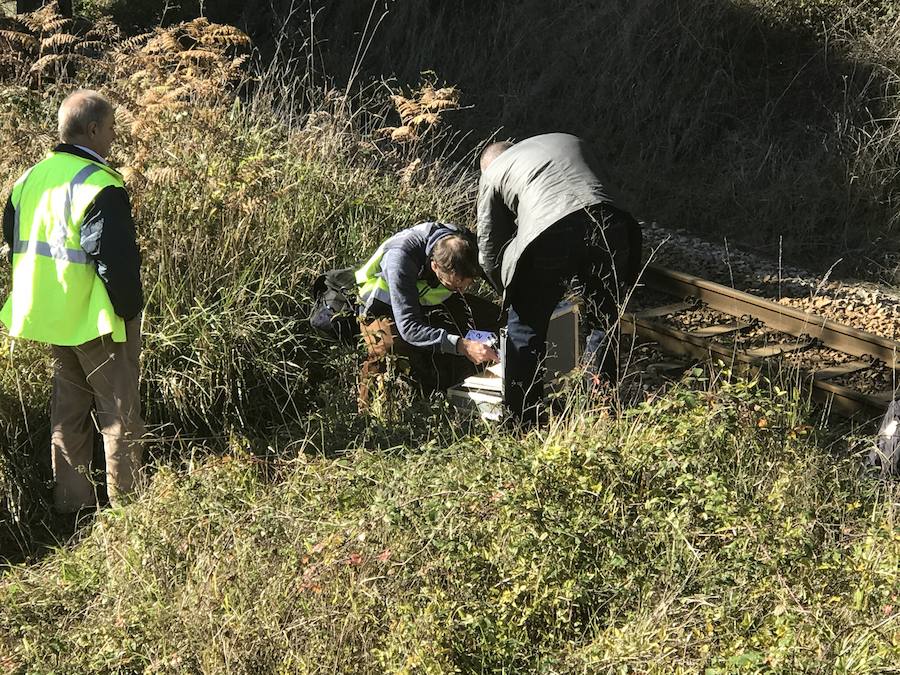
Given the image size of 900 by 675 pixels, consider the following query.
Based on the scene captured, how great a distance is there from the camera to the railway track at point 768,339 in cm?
637

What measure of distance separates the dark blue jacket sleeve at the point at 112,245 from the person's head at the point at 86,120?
0.94 feet

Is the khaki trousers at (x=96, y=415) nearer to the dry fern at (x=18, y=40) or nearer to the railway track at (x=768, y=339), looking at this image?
the dry fern at (x=18, y=40)

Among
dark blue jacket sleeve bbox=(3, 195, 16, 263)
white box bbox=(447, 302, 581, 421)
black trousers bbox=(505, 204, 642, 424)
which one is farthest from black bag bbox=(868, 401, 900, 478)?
dark blue jacket sleeve bbox=(3, 195, 16, 263)

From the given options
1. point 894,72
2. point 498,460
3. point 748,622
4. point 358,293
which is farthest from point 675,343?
point 894,72

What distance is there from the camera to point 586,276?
221 inches

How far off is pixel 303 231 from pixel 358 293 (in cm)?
91

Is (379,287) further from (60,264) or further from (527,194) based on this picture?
(60,264)

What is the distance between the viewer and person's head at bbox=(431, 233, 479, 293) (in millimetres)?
5562

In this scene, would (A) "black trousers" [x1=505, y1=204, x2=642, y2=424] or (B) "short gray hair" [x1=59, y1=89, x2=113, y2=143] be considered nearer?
(B) "short gray hair" [x1=59, y1=89, x2=113, y2=143]

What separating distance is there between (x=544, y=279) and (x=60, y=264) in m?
2.45

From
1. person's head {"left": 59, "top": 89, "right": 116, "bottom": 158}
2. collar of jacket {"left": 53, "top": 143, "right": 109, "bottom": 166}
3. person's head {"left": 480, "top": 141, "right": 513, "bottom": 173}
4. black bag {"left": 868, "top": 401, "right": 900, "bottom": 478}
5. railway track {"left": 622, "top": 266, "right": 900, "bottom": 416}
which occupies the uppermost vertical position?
person's head {"left": 59, "top": 89, "right": 116, "bottom": 158}

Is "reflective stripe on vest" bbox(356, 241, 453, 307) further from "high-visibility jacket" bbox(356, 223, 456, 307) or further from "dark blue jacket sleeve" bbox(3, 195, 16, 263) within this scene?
"dark blue jacket sleeve" bbox(3, 195, 16, 263)

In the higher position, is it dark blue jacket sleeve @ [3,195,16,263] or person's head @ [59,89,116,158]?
person's head @ [59,89,116,158]

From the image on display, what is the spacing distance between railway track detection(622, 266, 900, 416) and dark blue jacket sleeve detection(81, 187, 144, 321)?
3.47 meters
